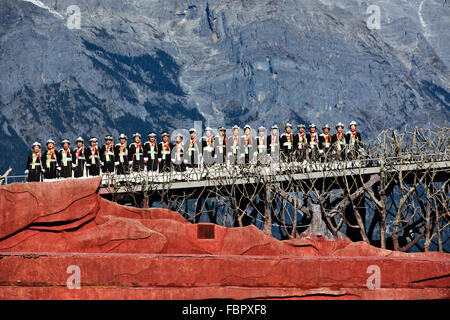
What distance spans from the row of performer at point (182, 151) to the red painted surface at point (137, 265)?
21.4ft

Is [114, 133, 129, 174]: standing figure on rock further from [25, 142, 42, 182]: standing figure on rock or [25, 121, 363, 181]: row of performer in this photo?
[25, 142, 42, 182]: standing figure on rock

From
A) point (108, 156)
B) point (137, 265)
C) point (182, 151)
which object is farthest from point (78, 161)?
point (137, 265)

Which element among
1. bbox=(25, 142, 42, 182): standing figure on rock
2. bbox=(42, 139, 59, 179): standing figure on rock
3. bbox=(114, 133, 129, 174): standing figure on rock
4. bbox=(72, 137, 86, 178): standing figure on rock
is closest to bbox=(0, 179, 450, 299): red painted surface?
bbox=(25, 142, 42, 182): standing figure on rock

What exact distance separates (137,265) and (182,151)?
29.0 feet

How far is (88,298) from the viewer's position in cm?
1938

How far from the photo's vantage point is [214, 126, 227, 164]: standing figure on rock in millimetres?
26891

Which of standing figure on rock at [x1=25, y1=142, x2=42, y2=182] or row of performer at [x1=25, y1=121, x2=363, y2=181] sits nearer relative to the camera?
standing figure on rock at [x1=25, y1=142, x2=42, y2=182]

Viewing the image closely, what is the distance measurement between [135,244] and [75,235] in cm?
181

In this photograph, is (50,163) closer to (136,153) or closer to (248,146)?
(136,153)

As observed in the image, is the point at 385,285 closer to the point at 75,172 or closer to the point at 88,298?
the point at 88,298

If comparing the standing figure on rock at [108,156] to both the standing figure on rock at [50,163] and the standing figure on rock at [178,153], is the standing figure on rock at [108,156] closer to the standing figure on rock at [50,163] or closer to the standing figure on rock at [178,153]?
the standing figure on rock at [50,163]

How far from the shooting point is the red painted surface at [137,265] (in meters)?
19.3

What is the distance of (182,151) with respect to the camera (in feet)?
90.2

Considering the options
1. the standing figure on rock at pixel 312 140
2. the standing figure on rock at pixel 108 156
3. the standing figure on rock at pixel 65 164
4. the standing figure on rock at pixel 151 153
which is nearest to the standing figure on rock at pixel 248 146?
the standing figure on rock at pixel 312 140
